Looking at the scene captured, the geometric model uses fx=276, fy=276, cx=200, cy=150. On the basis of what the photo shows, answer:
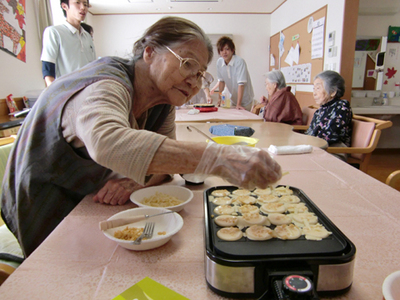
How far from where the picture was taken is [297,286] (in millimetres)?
501

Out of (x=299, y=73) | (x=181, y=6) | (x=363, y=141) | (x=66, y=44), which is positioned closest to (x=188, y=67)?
(x=363, y=141)

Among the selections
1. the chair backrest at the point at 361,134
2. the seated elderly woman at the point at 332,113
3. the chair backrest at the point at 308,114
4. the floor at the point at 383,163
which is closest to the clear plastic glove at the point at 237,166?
the chair backrest at the point at 361,134

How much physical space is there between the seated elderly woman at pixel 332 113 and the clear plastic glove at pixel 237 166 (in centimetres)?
230

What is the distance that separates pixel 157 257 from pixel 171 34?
32.1 inches

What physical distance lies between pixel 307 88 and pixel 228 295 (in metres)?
4.99

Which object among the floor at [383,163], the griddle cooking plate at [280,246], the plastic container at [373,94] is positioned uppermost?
the plastic container at [373,94]

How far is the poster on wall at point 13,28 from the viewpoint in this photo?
3.34 m

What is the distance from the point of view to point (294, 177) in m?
1.33

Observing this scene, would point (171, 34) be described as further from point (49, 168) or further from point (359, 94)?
point (359, 94)

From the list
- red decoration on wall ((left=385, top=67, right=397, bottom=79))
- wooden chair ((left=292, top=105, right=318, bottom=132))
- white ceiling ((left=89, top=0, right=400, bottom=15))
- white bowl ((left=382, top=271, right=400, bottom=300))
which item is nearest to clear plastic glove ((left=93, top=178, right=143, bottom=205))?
white bowl ((left=382, top=271, right=400, bottom=300))

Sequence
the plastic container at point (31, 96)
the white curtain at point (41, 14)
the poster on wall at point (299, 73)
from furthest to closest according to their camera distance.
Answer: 1. the poster on wall at point (299, 73)
2. the white curtain at point (41, 14)
3. the plastic container at point (31, 96)

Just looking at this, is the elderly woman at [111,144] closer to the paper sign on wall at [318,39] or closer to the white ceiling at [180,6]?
the paper sign on wall at [318,39]

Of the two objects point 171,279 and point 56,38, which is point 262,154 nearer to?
point 171,279

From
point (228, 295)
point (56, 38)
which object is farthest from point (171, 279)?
point (56, 38)
